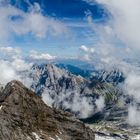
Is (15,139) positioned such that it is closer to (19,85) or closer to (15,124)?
(15,124)

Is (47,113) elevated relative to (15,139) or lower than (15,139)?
elevated

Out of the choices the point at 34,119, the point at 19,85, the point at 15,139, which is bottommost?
the point at 15,139

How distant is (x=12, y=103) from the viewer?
80062 mm

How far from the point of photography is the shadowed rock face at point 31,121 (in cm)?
7431

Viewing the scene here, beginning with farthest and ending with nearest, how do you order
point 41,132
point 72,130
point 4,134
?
point 72,130
point 41,132
point 4,134

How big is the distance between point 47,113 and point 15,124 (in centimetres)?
1034

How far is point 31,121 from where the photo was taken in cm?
7762

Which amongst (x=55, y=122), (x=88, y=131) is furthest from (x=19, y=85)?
(x=88, y=131)

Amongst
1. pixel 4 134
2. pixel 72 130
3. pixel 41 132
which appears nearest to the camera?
pixel 4 134

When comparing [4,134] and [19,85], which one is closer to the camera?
[4,134]

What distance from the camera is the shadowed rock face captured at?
74.3 metres

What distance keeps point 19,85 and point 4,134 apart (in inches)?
646

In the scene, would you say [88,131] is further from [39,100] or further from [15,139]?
[15,139]

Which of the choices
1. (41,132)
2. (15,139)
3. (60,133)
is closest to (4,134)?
(15,139)
